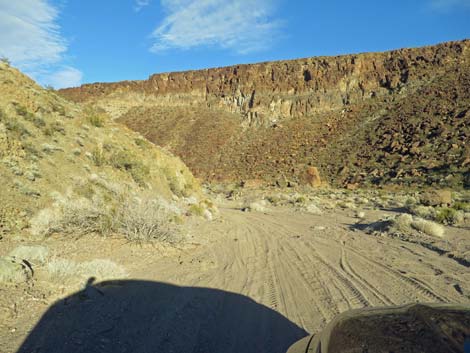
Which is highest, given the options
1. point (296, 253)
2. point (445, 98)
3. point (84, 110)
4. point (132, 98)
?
point (132, 98)

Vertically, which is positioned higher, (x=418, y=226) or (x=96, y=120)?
(x=96, y=120)

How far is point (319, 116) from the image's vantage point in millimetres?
53719

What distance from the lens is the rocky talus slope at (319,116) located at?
34.8m

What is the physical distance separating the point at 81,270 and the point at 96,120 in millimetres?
10190

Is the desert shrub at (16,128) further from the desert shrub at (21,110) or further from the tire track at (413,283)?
the tire track at (413,283)

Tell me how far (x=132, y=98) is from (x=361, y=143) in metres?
55.2

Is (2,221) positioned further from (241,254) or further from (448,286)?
(448,286)

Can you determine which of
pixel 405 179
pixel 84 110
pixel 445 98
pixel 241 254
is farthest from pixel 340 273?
pixel 445 98

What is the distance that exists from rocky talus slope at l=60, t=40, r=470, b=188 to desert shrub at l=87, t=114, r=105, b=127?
26.0 m

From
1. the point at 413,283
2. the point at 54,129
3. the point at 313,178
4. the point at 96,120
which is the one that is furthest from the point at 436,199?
the point at 313,178

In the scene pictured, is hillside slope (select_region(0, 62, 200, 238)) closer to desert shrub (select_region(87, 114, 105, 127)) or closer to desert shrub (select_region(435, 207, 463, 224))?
desert shrub (select_region(87, 114, 105, 127))

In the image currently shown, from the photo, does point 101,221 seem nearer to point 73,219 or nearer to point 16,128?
point 73,219

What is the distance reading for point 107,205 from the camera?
7.88 meters

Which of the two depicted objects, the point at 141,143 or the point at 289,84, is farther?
the point at 289,84
